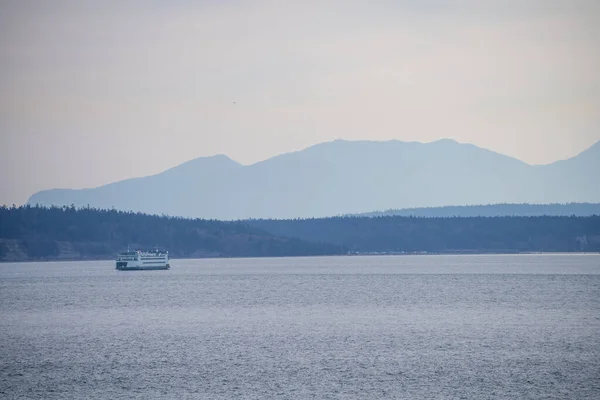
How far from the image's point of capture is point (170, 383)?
61531 millimetres

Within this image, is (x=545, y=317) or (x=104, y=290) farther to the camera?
(x=104, y=290)

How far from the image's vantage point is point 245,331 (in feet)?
302

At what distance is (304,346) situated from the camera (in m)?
79.2

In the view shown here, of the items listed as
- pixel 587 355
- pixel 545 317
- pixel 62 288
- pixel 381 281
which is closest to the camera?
pixel 587 355

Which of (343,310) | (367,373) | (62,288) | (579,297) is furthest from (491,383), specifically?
(62,288)

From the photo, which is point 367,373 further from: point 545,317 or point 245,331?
point 545,317

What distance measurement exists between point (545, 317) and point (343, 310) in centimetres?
2469

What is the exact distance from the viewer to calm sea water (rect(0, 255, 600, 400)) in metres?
59.4

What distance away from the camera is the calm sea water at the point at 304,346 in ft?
195

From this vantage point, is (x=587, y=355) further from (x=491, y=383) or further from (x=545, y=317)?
(x=545, y=317)

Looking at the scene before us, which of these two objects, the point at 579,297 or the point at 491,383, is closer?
the point at 491,383

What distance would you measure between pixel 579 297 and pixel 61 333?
74.5 meters

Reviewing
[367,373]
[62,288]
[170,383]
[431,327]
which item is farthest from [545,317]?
[62,288]

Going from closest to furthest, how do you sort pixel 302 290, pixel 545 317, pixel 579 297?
pixel 545 317 < pixel 579 297 < pixel 302 290
